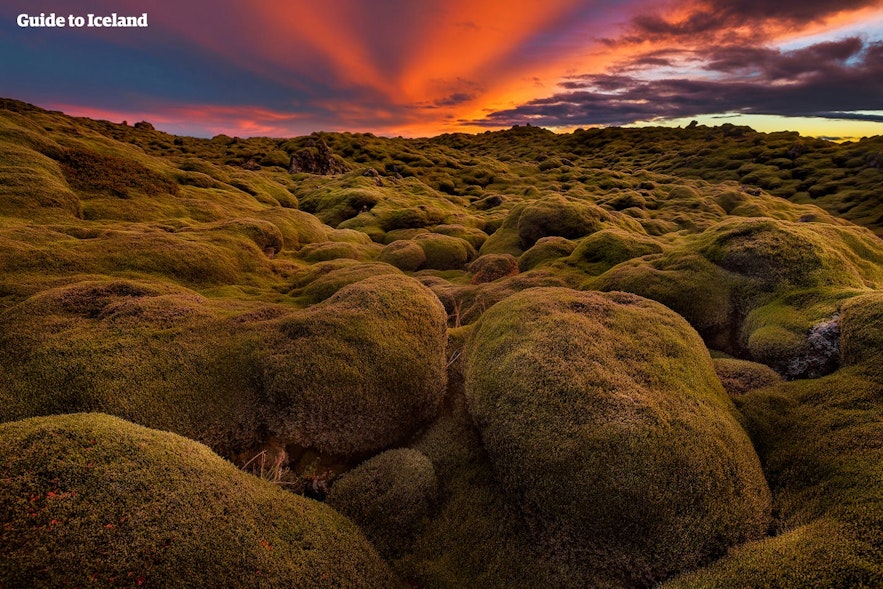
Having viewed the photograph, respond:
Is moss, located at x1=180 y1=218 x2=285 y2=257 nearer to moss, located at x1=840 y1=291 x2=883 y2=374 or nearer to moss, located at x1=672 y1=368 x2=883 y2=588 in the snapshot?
moss, located at x1=672 y1=368 x2=883 y2=588

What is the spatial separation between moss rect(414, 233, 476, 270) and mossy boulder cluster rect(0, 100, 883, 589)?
1018cm

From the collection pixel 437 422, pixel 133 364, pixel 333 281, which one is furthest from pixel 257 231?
pixel 437 422

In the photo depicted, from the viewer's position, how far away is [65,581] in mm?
4145

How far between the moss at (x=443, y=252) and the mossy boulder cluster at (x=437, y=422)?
1018 cm

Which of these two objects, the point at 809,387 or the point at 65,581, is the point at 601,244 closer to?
the point at 809,387

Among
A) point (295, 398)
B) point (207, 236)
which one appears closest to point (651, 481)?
point (295, 398)

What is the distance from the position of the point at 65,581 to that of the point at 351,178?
5645 centimetres

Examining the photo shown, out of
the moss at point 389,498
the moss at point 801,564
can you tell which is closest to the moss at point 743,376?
the moss at point 801,564

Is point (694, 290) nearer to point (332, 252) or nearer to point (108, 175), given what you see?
point (332, 252)

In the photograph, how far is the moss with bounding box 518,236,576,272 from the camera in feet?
68.7

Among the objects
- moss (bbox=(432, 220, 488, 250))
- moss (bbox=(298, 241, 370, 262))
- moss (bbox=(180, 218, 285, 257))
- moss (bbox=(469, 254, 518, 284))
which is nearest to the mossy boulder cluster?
moss (bbox=(180, 218, 285, 257))

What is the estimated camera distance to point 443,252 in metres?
26.4

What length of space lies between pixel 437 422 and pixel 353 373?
90.3 inches

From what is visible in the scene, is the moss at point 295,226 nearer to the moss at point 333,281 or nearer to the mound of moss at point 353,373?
the moss at point 333,281
